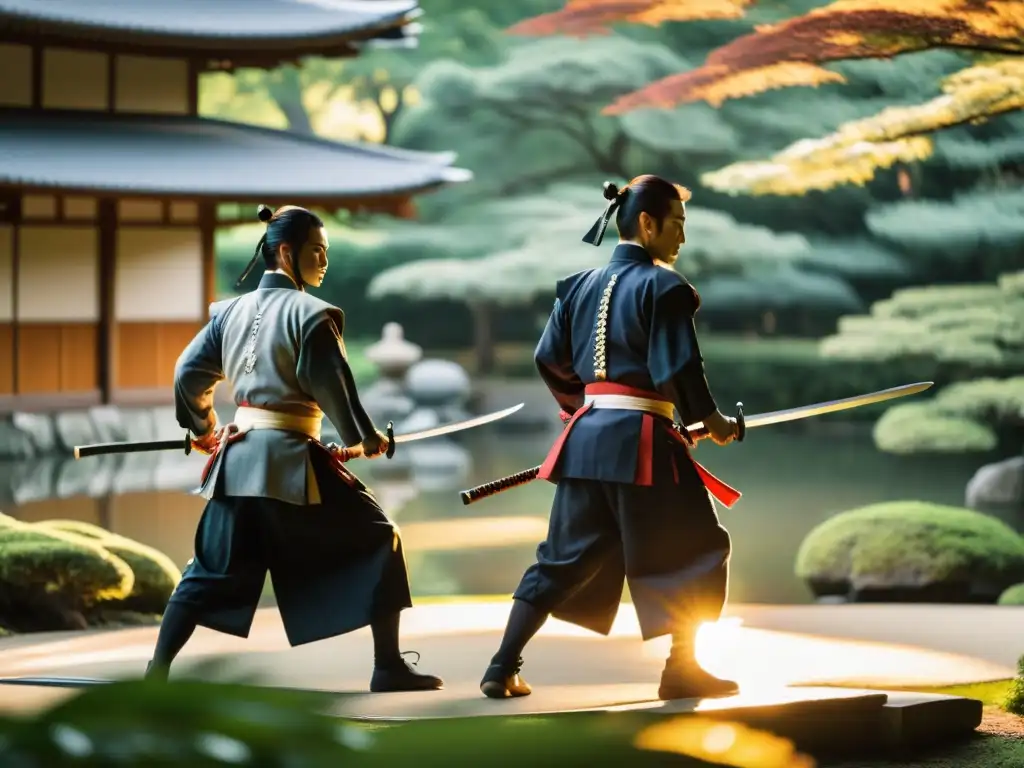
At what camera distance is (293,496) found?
11.7ft

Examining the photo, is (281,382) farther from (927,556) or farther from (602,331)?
(927,556)

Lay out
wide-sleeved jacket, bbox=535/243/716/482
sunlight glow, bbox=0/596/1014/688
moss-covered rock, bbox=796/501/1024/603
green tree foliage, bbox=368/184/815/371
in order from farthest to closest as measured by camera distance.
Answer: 1. green tree foliage, bbox=368/184/815/371
2. moss-covered rock, bbox=796/501/1024/603
3. sunlight glow, bbox=0/596/1014/688
4. wide-sleeved jacket, bbox=535/243/716/482

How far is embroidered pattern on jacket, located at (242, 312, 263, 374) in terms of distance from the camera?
3.62m

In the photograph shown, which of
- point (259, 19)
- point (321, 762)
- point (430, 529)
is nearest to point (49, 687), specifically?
point (321, 762)

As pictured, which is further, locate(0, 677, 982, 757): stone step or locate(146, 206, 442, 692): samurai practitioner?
locate(146, 206, 442, 692): samurai practitioner

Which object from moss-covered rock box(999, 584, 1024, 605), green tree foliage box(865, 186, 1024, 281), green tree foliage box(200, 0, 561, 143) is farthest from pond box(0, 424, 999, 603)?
green tree foliage box(200, 0, 561, 143)

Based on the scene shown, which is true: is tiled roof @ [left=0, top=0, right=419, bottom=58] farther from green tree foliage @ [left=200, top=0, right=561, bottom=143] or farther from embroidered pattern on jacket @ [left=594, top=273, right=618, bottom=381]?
embroidered pattern on jacket @ [left=594, top=273, right=618, bottom=381]

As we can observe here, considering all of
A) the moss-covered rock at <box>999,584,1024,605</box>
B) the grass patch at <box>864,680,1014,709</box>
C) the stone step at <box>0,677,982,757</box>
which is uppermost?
the stone step at <box>0,677,982,757</box>

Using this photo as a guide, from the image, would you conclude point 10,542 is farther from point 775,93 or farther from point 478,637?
point 775,93

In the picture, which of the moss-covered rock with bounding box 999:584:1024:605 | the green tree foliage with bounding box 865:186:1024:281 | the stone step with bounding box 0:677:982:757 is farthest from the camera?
the green tree foliage with bounding box 865:186:1024:281

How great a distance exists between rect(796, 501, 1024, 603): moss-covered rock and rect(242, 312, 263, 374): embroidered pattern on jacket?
4545 mm

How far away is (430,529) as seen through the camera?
10.7m

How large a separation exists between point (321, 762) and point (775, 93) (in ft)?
61.5

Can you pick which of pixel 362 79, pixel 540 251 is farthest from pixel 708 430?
pixel 362 79
